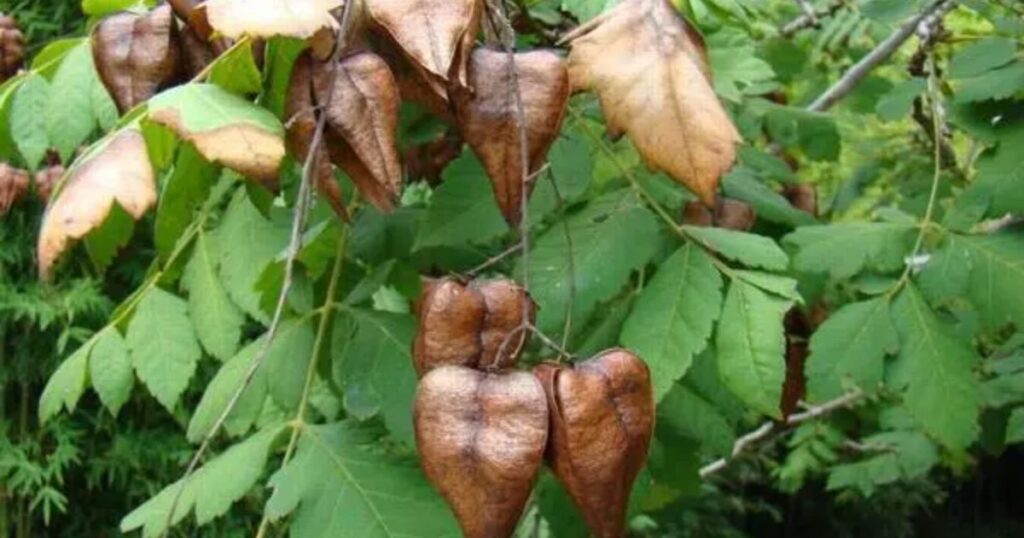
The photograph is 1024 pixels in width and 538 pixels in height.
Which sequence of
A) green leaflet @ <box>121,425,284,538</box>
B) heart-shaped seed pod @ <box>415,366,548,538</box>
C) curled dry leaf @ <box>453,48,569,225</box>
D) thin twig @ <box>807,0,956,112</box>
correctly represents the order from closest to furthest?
1. heart-shaped seed pod @ <box>415,366,548,538</box>
2. curled dry leaf @ <box>453,48,569,225</box>
3. green leaflet @ <box>121,425,284,538</box>
4. thin twig @ <box>807,0,956,112</box>

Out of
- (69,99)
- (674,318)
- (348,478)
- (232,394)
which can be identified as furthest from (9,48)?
(674,318)

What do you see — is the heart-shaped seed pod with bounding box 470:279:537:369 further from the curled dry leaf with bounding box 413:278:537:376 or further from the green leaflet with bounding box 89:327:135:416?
the green leaflet with bounding box 89:327:135:416

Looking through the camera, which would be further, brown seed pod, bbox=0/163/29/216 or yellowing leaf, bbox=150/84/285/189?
brown seed pod, bbox=0/163/29/216

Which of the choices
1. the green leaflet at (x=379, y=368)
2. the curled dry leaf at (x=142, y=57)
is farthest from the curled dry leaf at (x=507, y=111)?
the green leaflet at (x=379, y=368)

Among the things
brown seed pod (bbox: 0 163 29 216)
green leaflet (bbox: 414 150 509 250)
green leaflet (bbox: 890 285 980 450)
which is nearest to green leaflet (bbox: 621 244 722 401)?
green leaflet (bbox: 414 150 509 250)

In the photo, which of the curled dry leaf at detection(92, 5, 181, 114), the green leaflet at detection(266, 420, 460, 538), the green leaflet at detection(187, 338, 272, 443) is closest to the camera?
the curled dry leaf at detection(92, 5, 181, 114)

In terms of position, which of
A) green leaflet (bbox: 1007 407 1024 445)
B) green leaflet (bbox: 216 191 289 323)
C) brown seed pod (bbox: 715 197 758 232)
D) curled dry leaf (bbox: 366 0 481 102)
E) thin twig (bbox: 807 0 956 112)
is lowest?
green leaflet (bbox: 1007 407 1024 445)

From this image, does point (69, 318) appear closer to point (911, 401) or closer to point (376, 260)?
point (376, 260)
